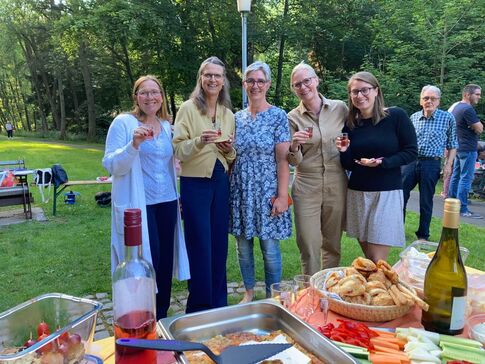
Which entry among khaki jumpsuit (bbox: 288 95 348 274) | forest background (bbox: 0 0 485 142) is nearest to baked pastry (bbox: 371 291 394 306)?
khaki jumpsuit (bbox: 288 95 348 274)

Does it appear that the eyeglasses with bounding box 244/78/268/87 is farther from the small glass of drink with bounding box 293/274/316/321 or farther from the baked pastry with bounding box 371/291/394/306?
the baked pastry with bounding box 371/291/394/306

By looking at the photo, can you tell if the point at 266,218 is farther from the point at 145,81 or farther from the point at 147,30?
the point at 147,30

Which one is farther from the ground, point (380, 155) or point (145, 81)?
point (145, 81)

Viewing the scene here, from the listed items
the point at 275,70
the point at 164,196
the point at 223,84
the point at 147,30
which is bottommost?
the point at 164,196

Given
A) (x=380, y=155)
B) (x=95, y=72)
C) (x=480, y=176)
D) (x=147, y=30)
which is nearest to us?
(x=380, y=155)

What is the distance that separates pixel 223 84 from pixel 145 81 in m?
0.61

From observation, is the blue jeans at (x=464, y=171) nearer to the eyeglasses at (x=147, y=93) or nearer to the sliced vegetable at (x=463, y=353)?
the eyeglasses at (x=147, y=93)

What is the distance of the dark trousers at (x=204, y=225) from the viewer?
3.12 meters

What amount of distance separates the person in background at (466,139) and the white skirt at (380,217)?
5.14 m

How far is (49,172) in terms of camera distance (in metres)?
8.83

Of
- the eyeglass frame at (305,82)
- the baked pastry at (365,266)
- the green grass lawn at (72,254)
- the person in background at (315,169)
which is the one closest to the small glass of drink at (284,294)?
the baked pastry at (365,266)

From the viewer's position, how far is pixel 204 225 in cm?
313

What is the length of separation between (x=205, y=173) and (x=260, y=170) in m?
0.44

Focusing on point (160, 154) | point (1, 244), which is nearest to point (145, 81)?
point (160, 154)
